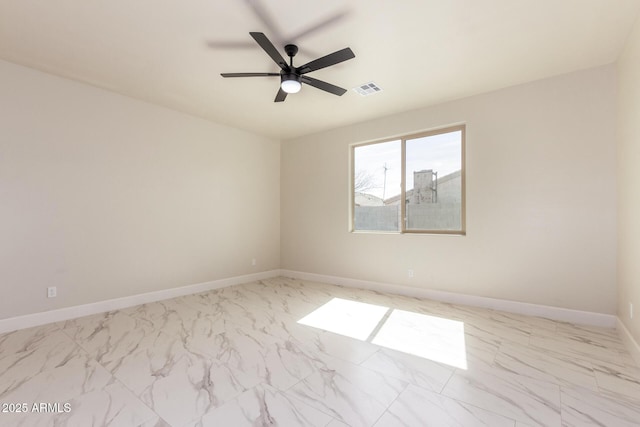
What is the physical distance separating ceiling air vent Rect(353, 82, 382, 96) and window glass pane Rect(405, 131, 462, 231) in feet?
3.88

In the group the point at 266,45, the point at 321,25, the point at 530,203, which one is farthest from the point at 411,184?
the point at 266,45

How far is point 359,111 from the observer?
450 centimetres

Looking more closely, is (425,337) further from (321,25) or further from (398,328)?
(321,25)

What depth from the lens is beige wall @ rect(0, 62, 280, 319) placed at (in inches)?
124

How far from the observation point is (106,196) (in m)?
3.76

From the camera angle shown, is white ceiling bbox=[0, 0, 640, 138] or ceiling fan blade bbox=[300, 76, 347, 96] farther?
ceiling fan blade bbox=[300, 76, 347, 96]

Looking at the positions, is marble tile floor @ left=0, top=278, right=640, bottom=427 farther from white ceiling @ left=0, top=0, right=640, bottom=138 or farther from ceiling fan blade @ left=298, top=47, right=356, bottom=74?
white ceiling @ left=0, top=0, right=640, bottom=138

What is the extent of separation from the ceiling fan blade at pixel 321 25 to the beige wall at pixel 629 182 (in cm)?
241

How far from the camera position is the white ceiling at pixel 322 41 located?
233cm

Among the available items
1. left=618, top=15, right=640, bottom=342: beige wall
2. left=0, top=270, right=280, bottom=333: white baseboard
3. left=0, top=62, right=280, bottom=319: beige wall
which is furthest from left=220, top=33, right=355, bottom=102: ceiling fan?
left=0, top=270, right=280, bottom=333: white baseboard

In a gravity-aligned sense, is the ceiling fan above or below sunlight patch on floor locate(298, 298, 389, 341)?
above

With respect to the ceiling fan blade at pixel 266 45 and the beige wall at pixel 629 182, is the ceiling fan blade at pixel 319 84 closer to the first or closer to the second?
the ceiling fan blade at pixel 266 45

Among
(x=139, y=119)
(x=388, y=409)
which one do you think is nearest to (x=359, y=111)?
(x=139, y=119)

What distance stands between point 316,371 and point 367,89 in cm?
319
